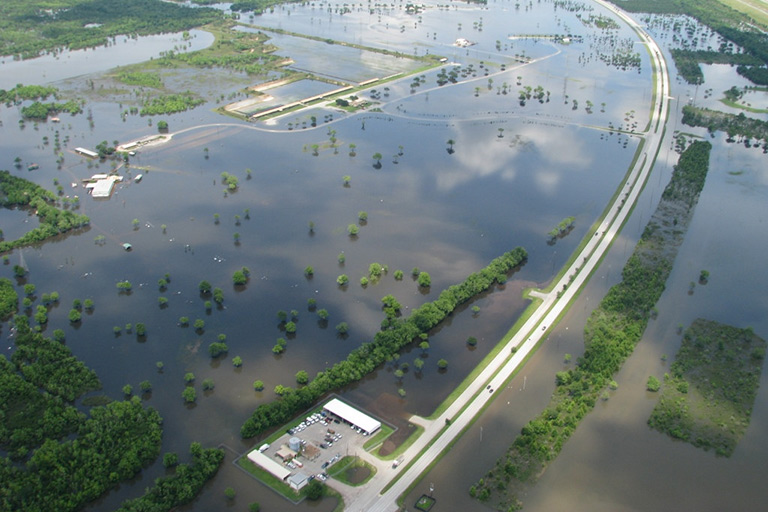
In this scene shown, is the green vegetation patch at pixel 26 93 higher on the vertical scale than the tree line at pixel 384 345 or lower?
higher

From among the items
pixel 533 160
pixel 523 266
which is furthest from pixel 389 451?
pixel 533 160

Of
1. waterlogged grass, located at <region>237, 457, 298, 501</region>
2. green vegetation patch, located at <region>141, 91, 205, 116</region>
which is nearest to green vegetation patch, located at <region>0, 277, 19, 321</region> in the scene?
waterlogged grass, located at <region>237, 457, 298, 501</region>

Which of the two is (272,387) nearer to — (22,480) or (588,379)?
(22,480)

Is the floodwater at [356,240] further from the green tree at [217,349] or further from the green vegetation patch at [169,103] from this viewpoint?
the green vegetation patch at [169,103]

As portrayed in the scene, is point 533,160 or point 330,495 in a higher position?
point 533,160

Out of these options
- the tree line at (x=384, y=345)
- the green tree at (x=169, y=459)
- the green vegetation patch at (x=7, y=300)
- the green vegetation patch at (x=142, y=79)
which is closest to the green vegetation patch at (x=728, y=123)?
the tree line at (x=384, y=345)

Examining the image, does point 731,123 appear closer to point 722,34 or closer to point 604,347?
point 722,34

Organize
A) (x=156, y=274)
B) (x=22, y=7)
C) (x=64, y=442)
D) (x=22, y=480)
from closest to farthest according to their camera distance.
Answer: (x=22, y=480) < (x=64, y=442) < (x=156, y=274) < (x=22, y=7)
